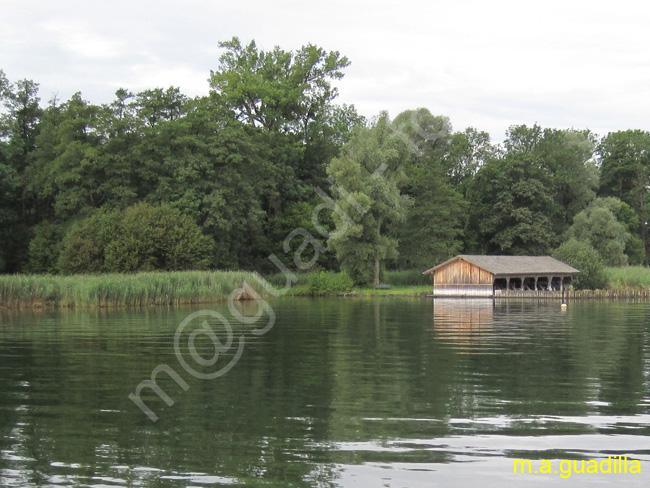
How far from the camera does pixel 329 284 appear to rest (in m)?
63.0

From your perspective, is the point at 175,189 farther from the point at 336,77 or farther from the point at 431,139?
the point at 431,139

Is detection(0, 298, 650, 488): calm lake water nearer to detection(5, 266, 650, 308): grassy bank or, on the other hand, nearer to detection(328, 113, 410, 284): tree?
detection(5, 266, 650, 308): grassy bank

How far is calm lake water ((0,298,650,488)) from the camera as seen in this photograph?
1033 centimetres

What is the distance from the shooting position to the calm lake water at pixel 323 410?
10.3m

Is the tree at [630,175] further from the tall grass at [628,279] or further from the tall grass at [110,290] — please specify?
the tall grass at [110,290]

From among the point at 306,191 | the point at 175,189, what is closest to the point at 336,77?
the point at 306,191

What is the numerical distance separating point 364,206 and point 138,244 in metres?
18.9

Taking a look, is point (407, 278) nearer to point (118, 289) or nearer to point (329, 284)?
point (329, 284)

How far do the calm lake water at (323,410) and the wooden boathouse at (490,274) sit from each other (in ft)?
113

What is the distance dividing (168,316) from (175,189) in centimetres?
3014

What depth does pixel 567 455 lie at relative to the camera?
35.9 feet

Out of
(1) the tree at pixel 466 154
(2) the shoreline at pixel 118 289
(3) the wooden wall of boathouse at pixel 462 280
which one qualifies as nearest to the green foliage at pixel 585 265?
(3) the wooden wall of boathouse at pixel 462 280

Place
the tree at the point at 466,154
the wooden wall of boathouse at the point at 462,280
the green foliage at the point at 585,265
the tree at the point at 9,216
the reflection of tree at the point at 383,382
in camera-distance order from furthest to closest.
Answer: the tree at the point at 466,154 → the tree at the point at 9,216 → the green foliage at the point at 585,265 → the wooden wall of boathouse at the point at 462,280 → the reflection of tree at the point at 383,382

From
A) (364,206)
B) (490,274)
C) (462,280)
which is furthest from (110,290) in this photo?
(490,274)
